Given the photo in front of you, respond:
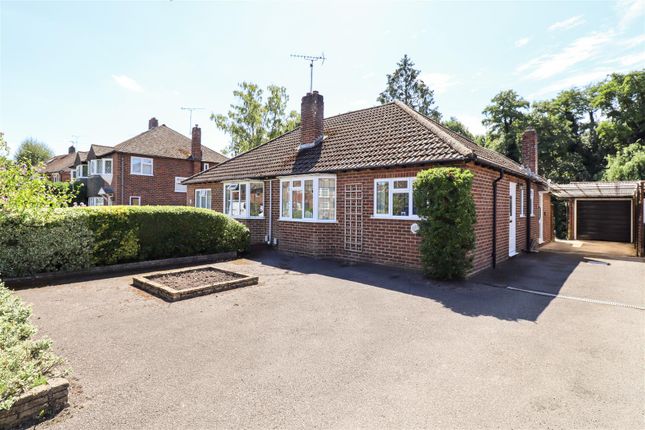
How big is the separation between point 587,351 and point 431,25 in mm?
8560

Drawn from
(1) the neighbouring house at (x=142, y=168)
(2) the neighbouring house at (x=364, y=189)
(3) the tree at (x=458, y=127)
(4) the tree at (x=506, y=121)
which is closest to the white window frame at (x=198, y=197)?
(2) the neighbouring house at (x=364, y=189)

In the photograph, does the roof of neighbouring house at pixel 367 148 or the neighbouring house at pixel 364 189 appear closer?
the roof of neighbouring house at pixel 367 148

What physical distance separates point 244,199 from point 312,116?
16.1 feet

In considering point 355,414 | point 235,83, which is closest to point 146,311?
point 355,414

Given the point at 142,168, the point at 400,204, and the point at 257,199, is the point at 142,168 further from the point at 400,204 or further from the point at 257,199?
the point at 400,204

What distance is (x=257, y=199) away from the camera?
47.9 feet

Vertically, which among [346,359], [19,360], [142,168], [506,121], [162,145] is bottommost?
[346,359]

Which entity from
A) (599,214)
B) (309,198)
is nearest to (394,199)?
(309,198)

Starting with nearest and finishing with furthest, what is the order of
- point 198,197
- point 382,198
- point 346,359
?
point 346,359 → point 382,198 → point 198,197

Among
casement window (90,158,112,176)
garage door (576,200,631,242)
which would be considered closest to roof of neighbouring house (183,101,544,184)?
garage door (576,200,631,242)

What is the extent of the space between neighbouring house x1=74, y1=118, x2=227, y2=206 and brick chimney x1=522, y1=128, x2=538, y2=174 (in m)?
24.6

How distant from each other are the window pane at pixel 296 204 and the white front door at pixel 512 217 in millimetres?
7794

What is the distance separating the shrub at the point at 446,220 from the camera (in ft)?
25.2

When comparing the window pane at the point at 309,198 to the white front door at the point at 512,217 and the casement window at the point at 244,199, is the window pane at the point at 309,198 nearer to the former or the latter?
the casement window at the point at 244,199
